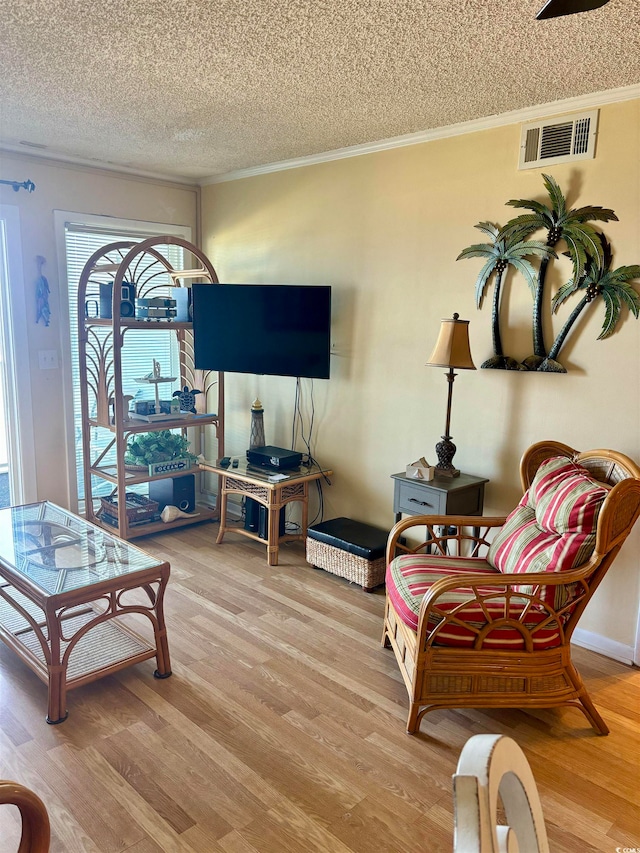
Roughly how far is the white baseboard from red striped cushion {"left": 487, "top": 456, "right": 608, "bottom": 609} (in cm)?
70

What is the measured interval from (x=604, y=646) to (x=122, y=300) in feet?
10.9

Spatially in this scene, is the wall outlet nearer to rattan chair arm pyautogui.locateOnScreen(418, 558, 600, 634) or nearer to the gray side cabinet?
the gray side cabinet

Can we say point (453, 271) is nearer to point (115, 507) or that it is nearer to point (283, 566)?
point (283, 566)

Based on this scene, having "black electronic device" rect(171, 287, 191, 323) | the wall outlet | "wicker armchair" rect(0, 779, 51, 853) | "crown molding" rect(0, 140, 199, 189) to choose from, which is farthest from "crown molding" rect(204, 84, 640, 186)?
"wicker armchair" rect(0, 779, 51, 853)

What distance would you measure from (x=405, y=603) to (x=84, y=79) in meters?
2.55

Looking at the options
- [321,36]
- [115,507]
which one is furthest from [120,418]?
[321,36]

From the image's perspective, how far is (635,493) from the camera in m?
2.25

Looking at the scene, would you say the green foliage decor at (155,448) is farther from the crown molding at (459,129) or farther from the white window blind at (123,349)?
the crown molding at (459,129)

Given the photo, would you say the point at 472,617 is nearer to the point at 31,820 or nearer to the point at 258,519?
the point at 31,820

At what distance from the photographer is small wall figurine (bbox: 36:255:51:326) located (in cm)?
406

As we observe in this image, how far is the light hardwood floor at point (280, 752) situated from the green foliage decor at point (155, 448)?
1466 mm

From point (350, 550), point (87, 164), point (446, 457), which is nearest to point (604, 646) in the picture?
point (446, 457)

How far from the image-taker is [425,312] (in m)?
3.51

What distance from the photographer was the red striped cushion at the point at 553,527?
7.52 feet
